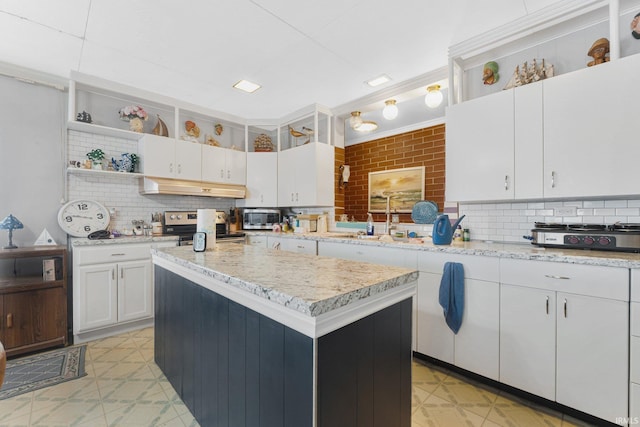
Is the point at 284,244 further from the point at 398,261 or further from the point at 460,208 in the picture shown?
the point at 460,208

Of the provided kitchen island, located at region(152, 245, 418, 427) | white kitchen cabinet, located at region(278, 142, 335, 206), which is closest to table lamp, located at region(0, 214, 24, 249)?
kitchen island, located at region(152, 245, 418, 427)

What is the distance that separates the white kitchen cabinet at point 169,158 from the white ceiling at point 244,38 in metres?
0.63

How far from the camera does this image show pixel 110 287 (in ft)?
9.57

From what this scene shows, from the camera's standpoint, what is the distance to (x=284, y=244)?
3.68m

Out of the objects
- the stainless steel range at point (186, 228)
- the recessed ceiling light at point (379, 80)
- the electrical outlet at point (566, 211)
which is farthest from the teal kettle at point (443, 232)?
the stainless steel range at point (186, 228)

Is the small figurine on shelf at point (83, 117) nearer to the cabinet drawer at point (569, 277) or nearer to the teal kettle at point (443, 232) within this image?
the teal kettle at point (443, 232)

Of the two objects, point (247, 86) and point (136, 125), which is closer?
point (247, 86)

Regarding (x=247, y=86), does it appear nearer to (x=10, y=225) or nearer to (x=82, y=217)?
(x=82, y=217)

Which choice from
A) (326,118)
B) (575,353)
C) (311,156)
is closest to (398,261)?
(575,353)

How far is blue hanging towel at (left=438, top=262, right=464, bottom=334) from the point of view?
211 cm

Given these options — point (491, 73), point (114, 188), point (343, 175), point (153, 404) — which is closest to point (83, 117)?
point (114, 188)

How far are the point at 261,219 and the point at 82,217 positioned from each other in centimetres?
210

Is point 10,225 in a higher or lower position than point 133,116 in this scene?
lower

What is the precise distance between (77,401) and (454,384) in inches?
102
